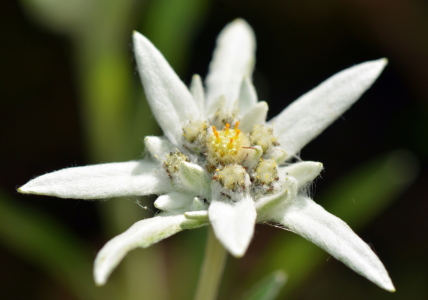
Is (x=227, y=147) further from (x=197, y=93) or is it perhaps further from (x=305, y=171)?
(x=197, y=93)

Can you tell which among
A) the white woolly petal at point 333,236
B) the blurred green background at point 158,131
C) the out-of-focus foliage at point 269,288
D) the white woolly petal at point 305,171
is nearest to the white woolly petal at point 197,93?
the white woolly petal at point 305,171

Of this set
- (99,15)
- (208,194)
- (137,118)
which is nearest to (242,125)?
(208,194)

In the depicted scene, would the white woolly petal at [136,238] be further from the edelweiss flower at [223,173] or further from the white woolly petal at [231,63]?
the white woolly petal at [231,63]

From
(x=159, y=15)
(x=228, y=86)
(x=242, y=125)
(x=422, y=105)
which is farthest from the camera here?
(x=422, y=105)

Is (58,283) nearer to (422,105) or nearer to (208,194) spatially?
(208,194)

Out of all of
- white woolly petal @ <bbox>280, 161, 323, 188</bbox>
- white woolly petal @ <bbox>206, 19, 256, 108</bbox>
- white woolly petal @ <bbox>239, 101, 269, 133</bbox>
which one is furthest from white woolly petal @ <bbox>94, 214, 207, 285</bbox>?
white woolly petal @ <bbox>206, 19, 256, 108</bbox>

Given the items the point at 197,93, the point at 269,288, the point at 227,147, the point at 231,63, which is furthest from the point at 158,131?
the point at 227,147

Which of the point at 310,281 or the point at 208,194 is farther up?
the point at 208,194
